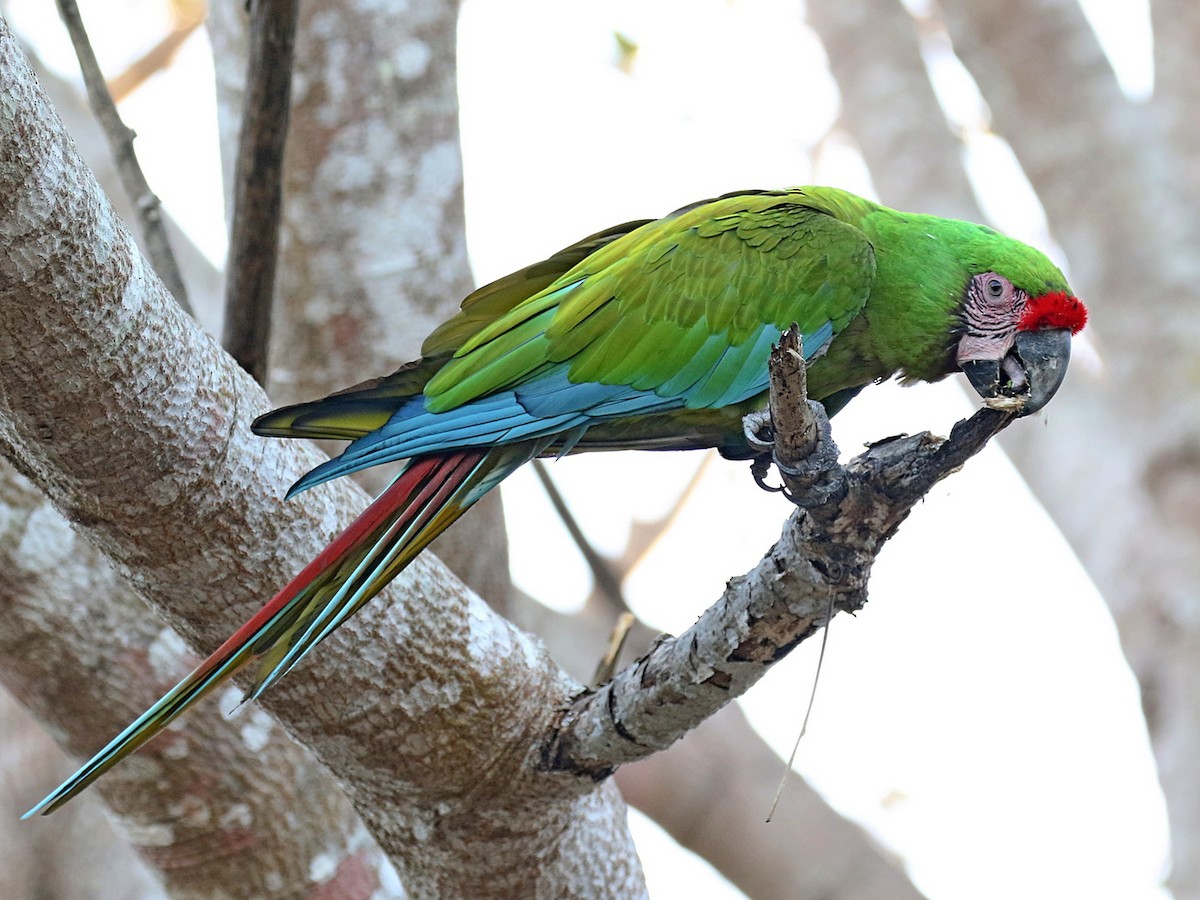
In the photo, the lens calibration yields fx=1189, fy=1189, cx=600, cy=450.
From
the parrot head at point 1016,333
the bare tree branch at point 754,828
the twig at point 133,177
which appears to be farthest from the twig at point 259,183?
the bare tree branch at point 754,828

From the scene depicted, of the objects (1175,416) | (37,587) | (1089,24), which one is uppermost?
(1089,24)

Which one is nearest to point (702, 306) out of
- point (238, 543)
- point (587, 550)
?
point (238, 543)

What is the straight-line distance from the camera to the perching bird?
1809 millimetres

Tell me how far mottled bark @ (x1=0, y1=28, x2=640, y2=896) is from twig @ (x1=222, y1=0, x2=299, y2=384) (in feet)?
1.52

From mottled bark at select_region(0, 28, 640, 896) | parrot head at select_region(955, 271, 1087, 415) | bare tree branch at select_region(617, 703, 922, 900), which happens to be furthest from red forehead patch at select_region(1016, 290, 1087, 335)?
bare tree branch at select_region(617, 703, 922, 900)

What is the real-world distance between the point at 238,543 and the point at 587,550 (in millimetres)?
1937

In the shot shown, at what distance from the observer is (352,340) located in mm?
2588

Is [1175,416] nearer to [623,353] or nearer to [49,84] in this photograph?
[623,353]

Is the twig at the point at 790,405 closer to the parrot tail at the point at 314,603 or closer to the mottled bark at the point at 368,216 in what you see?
the parrot tail at the point at 314,603

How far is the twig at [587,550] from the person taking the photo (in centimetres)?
316

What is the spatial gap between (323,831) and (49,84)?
2877 mm

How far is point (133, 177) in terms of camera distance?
2227 mm

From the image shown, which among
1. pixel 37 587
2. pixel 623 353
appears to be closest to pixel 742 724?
pixel 623 353

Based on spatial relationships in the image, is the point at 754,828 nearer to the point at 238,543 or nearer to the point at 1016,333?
the point at 1016,333
